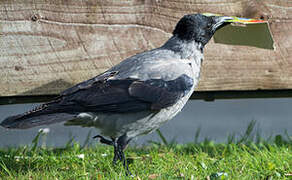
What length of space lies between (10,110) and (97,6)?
4.45 feet

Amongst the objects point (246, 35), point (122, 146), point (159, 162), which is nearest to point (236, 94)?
point (246, 35)

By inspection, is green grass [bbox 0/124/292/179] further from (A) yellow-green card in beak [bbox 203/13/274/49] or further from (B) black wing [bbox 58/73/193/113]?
(A) yellow-green card in beak [bbox 203/13/274/49]

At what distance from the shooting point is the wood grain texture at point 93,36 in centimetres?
→ 378

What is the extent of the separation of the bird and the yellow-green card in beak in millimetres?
776

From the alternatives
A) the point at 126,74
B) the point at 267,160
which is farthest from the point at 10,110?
the point at 267,160

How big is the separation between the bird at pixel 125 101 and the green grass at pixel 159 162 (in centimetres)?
32

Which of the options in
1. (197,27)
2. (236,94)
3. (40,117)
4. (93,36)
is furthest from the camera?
(236,94)

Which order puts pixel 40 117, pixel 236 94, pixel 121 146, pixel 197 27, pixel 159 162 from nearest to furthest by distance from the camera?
pixel 40 117
pixel 121 146
pixel 197 27
pixel 159 162
pixel 236 94

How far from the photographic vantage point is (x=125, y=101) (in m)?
3.14

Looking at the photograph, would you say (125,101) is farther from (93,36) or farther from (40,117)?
(93,36)

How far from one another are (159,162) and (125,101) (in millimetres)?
755

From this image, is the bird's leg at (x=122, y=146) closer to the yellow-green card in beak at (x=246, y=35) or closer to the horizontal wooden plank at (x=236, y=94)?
the horizontal wooden plank at (x=236, y=94)

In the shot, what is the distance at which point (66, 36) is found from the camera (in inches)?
151

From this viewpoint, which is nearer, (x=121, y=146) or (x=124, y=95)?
(x=124, y=95)
